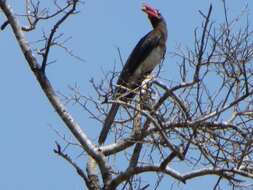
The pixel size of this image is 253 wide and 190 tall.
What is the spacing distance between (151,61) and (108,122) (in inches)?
130

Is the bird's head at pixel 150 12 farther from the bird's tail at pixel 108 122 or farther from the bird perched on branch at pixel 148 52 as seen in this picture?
the bird's tail at pixel 108 122

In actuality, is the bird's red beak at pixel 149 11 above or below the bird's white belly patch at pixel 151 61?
above

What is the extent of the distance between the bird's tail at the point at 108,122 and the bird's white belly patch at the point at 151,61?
2657 millimetres

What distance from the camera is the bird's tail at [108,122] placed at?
734 cm

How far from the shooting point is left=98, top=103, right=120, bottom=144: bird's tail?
734 cm

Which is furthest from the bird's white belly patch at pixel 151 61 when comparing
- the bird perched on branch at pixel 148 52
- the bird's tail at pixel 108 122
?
the bird's tail at pixel 108 122

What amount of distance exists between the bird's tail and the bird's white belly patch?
2.66m

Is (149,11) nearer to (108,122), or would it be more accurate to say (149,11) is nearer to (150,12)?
(150,12)

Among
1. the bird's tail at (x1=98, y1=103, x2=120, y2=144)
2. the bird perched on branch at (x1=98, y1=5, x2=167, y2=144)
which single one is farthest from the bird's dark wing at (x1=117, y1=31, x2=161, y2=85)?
the bird's tail at (x1=98, y1=103, x2=120, y2=144)

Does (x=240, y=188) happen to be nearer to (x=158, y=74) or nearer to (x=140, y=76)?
(x=158, y=74)

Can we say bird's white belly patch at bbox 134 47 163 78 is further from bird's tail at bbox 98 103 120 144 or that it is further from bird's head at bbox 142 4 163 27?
bird's tail at bbox 98 103 120 144

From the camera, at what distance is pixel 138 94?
23.0 feet

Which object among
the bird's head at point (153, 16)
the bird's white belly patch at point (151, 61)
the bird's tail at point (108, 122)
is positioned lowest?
the bird's tail at point (108, 122)

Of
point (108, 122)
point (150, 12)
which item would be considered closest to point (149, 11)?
point (150, 12)
